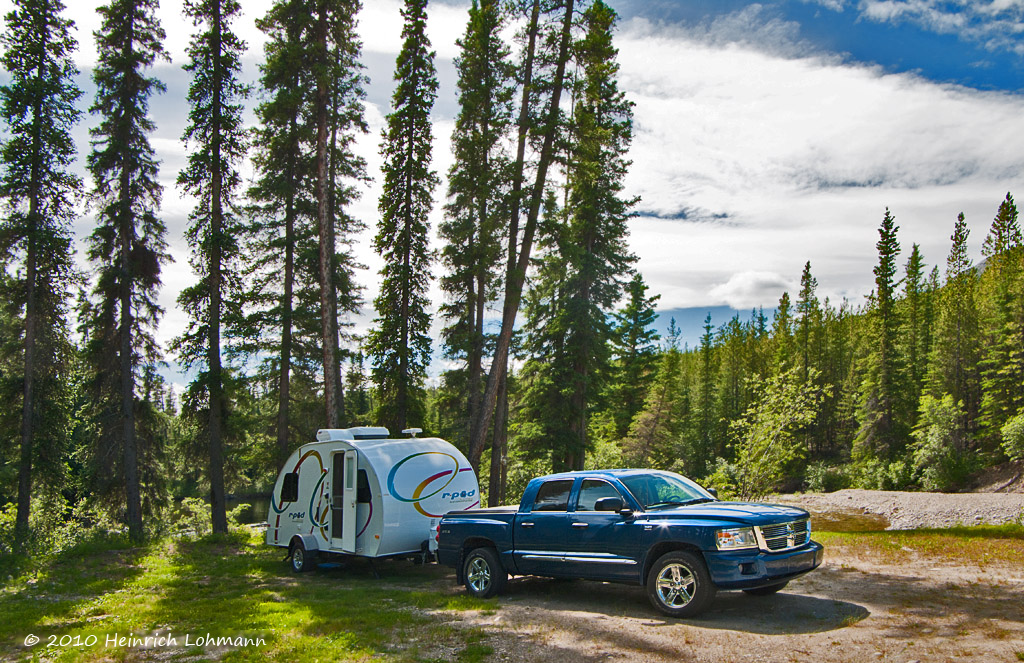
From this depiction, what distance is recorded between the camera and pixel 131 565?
14703 millimetres

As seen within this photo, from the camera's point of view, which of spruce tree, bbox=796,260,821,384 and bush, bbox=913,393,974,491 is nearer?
bush, bbox=913,393,974,491

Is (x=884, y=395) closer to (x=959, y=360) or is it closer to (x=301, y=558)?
(x=959, y=360)

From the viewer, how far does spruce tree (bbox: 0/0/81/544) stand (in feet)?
62.8

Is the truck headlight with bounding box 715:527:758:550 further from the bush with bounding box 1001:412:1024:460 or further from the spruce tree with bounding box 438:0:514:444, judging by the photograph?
the bush with bounding box 1001:412:1024:460

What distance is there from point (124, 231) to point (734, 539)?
20.7 meters

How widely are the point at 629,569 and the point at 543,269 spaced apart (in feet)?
46.5

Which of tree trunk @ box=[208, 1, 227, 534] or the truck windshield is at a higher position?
tree trunk @ box=[208, 1, 227, 534]

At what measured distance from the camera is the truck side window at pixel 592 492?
9.01 metres

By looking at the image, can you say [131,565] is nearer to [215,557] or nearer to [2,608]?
[215,557]

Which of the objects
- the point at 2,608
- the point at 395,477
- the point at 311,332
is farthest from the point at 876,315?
the point at 2,608

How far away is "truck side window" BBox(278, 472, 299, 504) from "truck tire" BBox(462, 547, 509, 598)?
5793mm

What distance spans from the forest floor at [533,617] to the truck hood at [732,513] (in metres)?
1.13

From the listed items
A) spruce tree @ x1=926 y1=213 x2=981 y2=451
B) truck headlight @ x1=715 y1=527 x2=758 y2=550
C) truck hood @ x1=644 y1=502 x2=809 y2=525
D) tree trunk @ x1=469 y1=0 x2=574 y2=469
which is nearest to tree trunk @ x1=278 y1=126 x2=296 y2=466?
tree trunk @ x1=469 y1=0 x2=574 y2=469

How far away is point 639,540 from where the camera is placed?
26.9 feet
